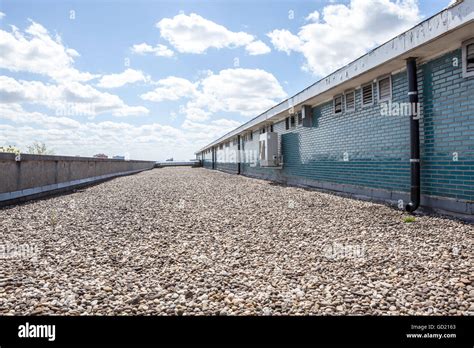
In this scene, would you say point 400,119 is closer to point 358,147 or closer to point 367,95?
point 367,95

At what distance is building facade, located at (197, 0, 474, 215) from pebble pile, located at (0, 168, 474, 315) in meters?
1.42

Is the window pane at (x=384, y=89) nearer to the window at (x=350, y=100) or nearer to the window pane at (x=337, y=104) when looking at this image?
the window at (x=350, y=100)

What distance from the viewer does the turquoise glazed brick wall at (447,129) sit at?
21.6 ft

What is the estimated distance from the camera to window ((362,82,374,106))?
10034 mm

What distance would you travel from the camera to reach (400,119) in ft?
28.2

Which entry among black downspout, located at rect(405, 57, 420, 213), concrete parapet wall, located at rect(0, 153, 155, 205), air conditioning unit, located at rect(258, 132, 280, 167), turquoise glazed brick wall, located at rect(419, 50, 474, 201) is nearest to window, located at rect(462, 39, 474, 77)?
turquoise glazed brick wall, located at rect(419, 50, 474, 201)

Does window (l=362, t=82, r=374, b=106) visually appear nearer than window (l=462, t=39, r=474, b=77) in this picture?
No

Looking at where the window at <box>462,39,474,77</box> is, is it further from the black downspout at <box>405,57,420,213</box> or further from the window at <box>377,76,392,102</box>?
the window at <box>377,76,392,102</box>

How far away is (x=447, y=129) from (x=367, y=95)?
3.60m

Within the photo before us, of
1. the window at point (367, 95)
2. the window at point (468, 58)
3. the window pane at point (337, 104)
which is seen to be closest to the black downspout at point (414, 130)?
the window at point (468, 58)

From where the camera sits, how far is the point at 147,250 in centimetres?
481
